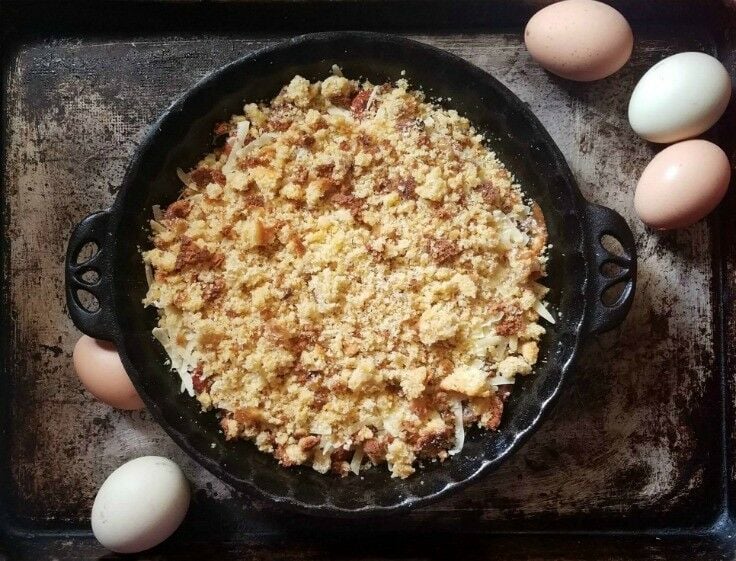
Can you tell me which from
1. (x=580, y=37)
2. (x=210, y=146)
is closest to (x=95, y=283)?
(x=210, y=146)

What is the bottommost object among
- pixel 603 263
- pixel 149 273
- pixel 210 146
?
pixel 603 263

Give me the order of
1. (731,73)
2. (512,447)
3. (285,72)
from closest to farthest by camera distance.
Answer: (512,447) → (285,72) → (731,73)

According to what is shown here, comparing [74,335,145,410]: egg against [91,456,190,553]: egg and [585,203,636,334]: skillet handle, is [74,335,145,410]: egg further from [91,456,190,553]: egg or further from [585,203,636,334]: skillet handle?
[585,203,636,334]: skillet handle

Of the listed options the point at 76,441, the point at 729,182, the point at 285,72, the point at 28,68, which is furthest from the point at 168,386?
the point at 729,182

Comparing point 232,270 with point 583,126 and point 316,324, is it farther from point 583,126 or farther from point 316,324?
point 583,126

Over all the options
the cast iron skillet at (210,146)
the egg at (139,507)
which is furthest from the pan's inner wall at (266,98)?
the egg at (139,507)

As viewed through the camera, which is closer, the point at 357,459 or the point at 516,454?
the point at 357,459

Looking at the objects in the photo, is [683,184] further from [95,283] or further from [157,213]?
[95,283]
